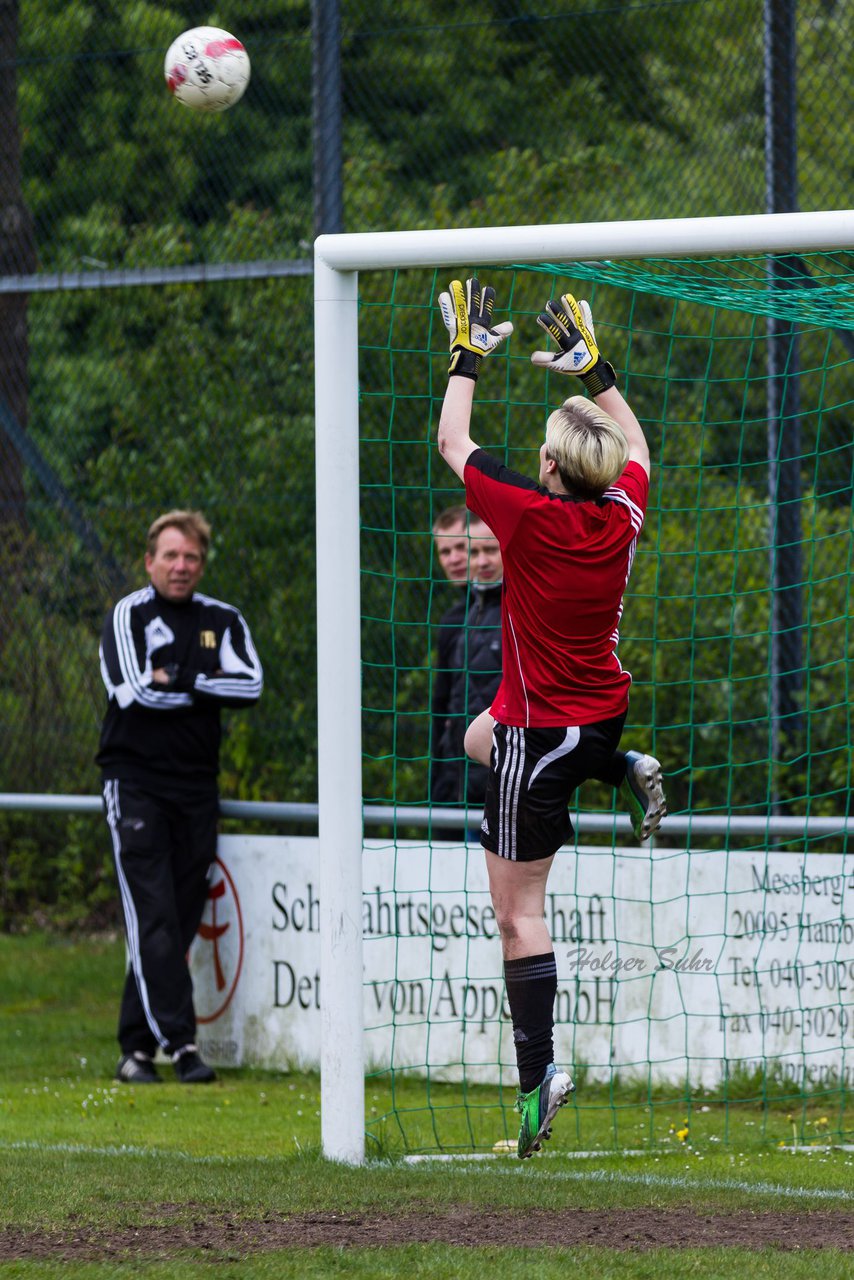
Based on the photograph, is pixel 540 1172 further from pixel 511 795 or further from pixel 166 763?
pixel 166 763

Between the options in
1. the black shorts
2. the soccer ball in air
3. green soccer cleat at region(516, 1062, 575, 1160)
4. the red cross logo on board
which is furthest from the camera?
the red cross logo on board

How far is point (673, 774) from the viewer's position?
7.34 m

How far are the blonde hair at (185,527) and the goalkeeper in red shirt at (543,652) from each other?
2974mm

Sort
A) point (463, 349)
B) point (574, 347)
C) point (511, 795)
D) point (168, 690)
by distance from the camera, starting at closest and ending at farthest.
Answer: point (511, 795), point (463, 349), point (574, 347), point (168, 690)

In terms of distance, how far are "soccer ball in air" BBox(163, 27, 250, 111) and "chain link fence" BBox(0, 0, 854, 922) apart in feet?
6.12

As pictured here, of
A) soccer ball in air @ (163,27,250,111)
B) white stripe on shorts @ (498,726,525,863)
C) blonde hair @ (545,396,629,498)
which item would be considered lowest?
white stripe on shorts @ (498,726,525,863)

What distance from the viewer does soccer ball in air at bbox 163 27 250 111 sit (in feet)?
22.3

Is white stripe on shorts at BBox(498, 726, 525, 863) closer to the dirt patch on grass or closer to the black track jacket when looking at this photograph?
the dirt patch on grass

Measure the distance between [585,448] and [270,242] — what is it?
532cm

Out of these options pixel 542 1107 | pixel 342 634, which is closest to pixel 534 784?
pixel 542 1107

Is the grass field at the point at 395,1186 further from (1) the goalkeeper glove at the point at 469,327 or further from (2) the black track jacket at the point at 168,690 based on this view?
(1) the goalkeeper glove at the point at 469,327

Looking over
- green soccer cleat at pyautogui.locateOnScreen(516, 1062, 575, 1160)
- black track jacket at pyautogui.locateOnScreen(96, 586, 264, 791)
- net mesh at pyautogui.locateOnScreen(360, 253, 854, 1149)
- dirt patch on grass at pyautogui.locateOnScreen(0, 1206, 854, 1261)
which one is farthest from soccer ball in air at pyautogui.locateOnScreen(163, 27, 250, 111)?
dirt patch on grass at pyautogui.locateOnScreen(0, 1206, 854, 1261)

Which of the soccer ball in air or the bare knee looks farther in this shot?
the soccer ball in air

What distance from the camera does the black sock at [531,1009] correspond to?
485cm
